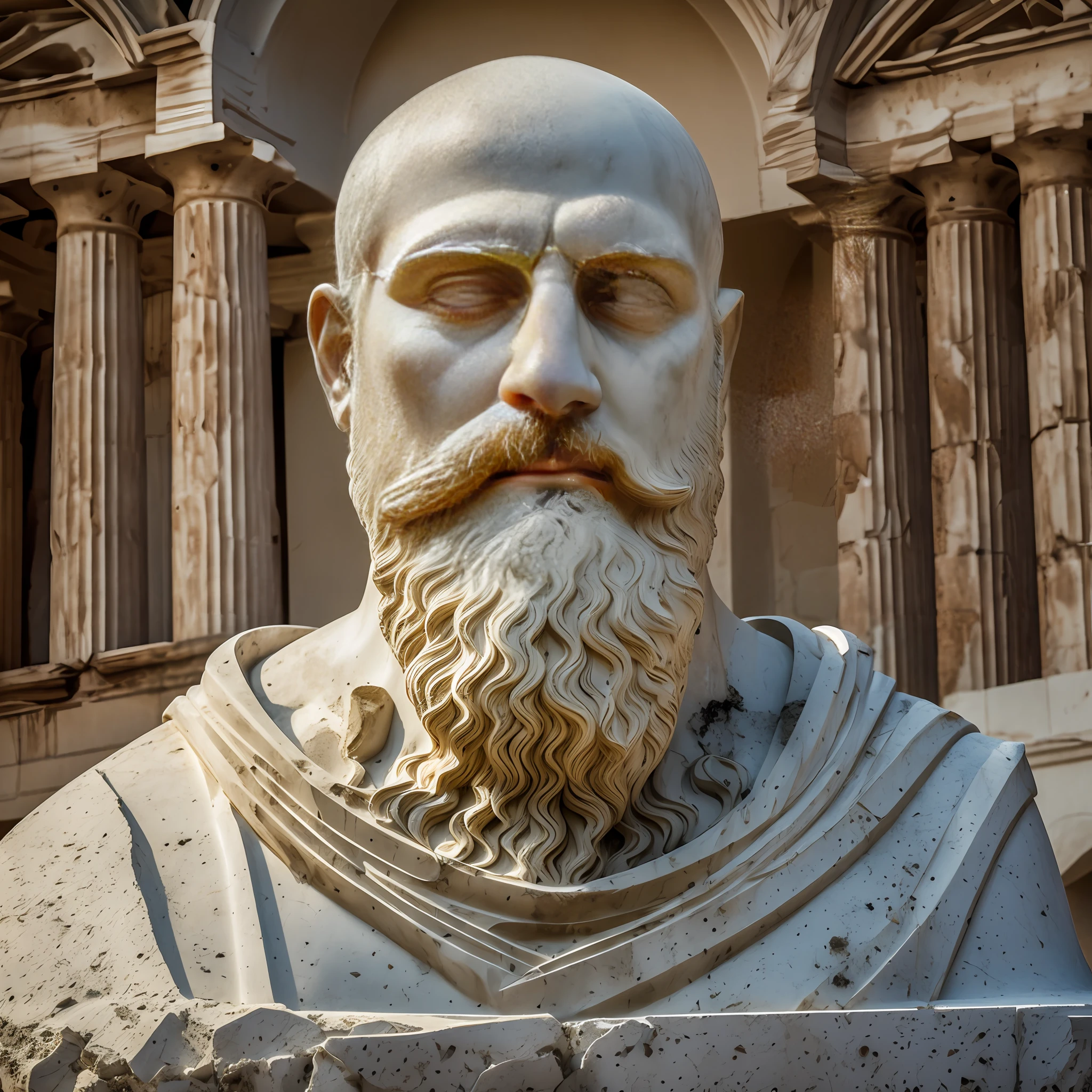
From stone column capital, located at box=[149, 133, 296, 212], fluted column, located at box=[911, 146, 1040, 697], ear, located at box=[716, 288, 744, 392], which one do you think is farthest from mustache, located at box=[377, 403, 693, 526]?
stone column capital, located at box=[149, 133, 296, 212]

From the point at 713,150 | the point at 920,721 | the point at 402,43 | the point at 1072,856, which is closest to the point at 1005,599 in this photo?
the point at 1072,856

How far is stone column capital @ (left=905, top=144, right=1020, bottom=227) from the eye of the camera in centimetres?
1166

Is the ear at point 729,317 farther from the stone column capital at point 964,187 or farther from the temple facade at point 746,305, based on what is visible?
the stone column capital at point 964,187

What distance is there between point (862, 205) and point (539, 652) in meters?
8.76

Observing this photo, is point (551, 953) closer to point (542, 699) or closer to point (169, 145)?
point (542, 699)

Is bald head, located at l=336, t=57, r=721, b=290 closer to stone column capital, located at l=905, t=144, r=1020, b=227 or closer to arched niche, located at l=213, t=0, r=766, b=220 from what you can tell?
stone column capital, located at l=905, t=144, r=1020, b=227

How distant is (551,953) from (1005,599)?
8147mm

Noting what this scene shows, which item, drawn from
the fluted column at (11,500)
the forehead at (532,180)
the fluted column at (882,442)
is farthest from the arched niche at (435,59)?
the forehead at (532,180)

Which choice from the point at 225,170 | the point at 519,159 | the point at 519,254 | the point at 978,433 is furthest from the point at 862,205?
the point at 519,254

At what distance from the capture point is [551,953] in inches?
141

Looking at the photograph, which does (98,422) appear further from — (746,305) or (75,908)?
(75,908)

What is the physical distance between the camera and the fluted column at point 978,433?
36.9ft

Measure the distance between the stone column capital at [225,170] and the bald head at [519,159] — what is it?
27.3 ft

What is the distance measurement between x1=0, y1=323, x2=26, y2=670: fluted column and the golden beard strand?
10.5 meters
